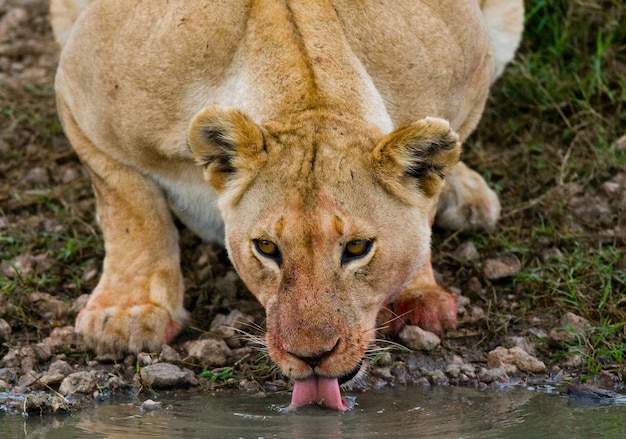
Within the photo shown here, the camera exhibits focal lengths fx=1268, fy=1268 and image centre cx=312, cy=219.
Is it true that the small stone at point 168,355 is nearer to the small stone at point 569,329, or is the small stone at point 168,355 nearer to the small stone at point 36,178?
the small stone at point 569,329

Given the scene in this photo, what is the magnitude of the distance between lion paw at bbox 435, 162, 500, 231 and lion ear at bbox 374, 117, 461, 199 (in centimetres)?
171

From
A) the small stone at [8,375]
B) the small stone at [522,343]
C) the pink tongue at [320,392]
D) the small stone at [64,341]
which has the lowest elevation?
the small stone at [522,343]

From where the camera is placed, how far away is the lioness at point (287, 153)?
184 inches

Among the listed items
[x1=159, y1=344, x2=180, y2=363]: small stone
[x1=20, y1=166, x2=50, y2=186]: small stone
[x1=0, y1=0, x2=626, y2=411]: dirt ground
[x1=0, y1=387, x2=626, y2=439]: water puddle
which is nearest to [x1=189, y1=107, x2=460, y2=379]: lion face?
[x1=0, y1=387, x2=626, y2=439]: water puddle

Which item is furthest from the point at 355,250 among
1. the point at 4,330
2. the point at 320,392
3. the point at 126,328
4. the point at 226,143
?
the point at 4,330

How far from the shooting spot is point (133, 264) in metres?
6.02

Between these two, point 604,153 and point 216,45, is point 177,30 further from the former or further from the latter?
point 604,153

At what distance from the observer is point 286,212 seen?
467cm

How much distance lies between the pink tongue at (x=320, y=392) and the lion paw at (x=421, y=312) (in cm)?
95

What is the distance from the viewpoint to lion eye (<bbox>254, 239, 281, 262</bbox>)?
15.5 feet

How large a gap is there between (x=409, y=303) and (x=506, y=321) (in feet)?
1.58

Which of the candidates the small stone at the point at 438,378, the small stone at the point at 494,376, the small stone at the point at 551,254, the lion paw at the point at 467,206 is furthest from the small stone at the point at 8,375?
the small stone at the point at 551,254

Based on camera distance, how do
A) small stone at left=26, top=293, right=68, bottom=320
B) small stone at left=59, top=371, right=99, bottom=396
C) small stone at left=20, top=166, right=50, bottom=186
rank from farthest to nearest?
small stone at left=20, top=166, right=50, bottom=186, small stone at left=26, top=293, right=68, bottom=320, small stone at left=59, top=371, right=99, bottom=396

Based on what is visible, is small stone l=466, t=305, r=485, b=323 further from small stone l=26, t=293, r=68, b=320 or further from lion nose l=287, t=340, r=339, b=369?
small stone l=26, t=293, r=68, b=320
